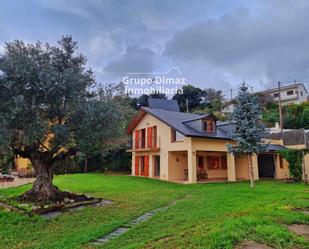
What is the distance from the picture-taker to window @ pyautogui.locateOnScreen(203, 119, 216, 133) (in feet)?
72.3

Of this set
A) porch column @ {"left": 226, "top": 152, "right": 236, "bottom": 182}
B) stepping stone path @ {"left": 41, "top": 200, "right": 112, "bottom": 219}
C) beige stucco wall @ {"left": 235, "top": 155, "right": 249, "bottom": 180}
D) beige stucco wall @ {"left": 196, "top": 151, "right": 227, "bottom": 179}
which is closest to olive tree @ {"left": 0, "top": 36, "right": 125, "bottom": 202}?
stepping stone path @ {"left": 41, "top": 200, "right": 112, "bottom": 219}

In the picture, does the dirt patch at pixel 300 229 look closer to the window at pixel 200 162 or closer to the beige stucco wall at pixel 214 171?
the beige stucco wall at pixel 214 171

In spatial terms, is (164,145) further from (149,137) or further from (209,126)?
(209,126)

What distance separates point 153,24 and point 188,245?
1618 cm

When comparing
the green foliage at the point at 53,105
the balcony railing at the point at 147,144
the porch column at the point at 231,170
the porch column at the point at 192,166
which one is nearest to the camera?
the green foliage at the point at 53,105

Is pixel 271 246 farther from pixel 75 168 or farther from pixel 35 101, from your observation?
pixel 75 168

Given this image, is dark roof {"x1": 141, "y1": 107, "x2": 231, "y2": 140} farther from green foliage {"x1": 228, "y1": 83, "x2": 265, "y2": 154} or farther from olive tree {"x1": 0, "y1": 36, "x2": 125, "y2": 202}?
olive tree {"x1": 0, "y1": 36, "x2": 125, "y2": 202}

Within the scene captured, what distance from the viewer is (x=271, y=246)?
511 centimetres

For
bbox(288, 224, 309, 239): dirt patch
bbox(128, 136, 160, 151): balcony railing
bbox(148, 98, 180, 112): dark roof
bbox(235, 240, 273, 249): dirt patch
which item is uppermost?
bbox(148, 98, 180, 112): dark roof

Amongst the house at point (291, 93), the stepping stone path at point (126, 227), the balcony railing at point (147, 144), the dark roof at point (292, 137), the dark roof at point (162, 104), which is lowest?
the stepping stone path at point (126, 227)

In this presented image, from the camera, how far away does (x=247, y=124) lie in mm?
18203

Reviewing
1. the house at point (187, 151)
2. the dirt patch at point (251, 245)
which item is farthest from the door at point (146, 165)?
the dirt patch at point (251, 245)

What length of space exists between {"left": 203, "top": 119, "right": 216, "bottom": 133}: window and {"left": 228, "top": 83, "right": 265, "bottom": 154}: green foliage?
3.47 m

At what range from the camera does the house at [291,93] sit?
54.6 meters
